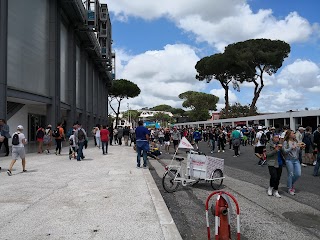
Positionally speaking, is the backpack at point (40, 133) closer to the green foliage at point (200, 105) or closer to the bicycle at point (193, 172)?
the bicycle at point (193, 172)

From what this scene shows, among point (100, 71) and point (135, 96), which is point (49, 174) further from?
point (135, 96)

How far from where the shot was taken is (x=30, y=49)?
19.7 meters

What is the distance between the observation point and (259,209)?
21.0 ft

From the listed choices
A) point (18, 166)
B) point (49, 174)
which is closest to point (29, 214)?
point (49, 174)

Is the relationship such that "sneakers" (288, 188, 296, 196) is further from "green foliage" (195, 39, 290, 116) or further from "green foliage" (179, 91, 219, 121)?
"green foliage" (179, 91, 219, 121)

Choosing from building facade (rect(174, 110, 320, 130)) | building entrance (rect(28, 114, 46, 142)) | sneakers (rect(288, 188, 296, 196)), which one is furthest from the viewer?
building entrance (rect(28, 114, 46, 142))

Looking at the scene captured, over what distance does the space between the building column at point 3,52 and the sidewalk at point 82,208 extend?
6.84 metres

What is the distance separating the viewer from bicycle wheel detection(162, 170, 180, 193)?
778 centimetres

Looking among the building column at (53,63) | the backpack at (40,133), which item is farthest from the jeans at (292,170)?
the building column at (53,63)

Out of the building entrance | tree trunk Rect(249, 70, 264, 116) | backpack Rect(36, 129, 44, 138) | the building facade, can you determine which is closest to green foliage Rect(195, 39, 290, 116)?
tree trunk Rect(249, 70, 264, 116)

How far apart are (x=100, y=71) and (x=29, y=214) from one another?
4585cm

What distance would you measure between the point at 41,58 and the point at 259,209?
19.1 metres

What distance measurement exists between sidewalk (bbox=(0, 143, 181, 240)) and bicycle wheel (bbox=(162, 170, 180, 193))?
1.02ft

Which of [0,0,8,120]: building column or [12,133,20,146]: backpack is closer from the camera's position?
[12,133,20,146]: backpack
